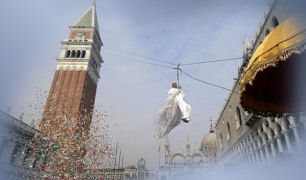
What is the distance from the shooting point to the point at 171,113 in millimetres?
5656

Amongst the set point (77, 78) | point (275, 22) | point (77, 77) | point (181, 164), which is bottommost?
point (181, 164)

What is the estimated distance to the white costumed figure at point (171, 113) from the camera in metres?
5.54

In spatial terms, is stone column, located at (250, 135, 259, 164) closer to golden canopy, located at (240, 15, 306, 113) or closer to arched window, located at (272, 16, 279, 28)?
arched window, located at (272, 16, 279, 28)

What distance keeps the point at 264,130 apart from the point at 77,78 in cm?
2817

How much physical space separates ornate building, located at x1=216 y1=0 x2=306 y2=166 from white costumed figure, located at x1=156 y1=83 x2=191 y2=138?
224cm

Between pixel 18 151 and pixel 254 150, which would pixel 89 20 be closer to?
pixel 18 151

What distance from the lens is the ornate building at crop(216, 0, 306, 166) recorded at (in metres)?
10.1

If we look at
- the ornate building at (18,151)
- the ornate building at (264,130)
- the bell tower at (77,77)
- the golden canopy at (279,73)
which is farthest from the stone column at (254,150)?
the bell tower at (77,77)

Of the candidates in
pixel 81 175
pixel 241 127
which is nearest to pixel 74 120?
pixel 81 175

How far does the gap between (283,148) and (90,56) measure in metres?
31.8

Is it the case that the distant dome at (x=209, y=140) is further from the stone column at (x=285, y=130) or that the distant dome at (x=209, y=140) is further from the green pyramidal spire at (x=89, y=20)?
the stone column at (x=285, y=130)

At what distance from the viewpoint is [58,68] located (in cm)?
Result: 3456

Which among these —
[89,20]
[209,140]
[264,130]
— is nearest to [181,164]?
[209,140]

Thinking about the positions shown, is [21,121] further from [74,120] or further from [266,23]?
[266,23]
